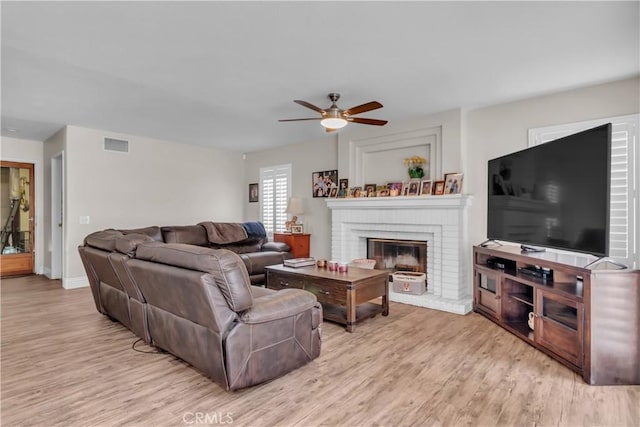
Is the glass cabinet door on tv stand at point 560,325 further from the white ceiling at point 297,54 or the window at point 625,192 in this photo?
the white ceiling at point 297,54

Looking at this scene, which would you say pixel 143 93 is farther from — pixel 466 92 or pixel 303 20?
pixel 466 92

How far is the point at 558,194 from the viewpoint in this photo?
299cm

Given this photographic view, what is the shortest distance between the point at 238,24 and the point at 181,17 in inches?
14.8

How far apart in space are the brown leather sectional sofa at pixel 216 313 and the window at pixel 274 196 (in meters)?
4.14

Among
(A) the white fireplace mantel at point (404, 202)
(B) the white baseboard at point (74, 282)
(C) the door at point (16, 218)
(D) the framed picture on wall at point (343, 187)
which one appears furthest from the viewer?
(C) the door at point (16, 218)

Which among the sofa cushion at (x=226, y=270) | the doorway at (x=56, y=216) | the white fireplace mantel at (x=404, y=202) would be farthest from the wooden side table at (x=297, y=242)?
the sofa cushion at (x=226, y=270)

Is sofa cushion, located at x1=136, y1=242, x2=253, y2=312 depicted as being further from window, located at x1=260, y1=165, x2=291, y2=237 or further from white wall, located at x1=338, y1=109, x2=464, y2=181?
window, located at x1=260, y1=165, x2=291, y2=237

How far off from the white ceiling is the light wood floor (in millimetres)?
2479

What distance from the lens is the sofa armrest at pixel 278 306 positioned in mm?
2180

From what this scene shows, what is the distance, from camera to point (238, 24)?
2.46 metres

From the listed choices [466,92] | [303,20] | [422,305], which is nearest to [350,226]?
[422,305]

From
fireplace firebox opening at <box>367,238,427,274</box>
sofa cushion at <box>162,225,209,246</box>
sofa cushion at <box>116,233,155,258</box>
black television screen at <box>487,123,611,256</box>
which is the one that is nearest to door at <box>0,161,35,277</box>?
sofa cushion at <box>162,225,209,246</box>

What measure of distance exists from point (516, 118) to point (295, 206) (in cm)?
368

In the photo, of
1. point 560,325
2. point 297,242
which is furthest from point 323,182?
point 560,325
